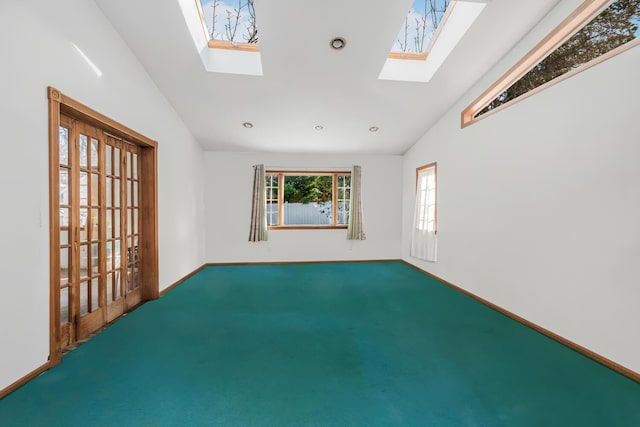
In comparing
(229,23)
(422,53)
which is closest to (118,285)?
(229,23)

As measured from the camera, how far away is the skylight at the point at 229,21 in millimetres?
2760

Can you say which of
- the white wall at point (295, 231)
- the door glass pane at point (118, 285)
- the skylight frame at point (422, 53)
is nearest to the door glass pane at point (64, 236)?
the door glass pane at point (118, 285)

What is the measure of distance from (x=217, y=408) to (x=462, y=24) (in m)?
3.71

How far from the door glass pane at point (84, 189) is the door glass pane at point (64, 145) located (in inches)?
8.0

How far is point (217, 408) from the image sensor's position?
1.54 m

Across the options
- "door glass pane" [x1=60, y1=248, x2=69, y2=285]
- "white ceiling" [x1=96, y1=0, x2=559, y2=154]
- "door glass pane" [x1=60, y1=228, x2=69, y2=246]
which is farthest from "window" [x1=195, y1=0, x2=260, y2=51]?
"door glass pane" [x1=60, y1=248, x2=69, y2=285]

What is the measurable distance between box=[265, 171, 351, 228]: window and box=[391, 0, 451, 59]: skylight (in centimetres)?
265

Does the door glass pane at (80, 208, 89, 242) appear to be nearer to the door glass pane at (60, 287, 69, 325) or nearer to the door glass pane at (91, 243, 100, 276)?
the door glass pane at (91, 243, 100, 276)

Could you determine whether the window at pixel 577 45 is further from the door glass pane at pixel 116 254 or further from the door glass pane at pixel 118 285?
the door glass pane at pixel 118 285

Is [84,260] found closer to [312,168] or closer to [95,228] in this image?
[95,228]

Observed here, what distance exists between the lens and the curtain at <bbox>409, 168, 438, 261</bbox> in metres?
4.42

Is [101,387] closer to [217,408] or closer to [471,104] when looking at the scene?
[217,408]

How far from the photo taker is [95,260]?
2484 millimetres

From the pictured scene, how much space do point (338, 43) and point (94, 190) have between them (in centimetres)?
269
